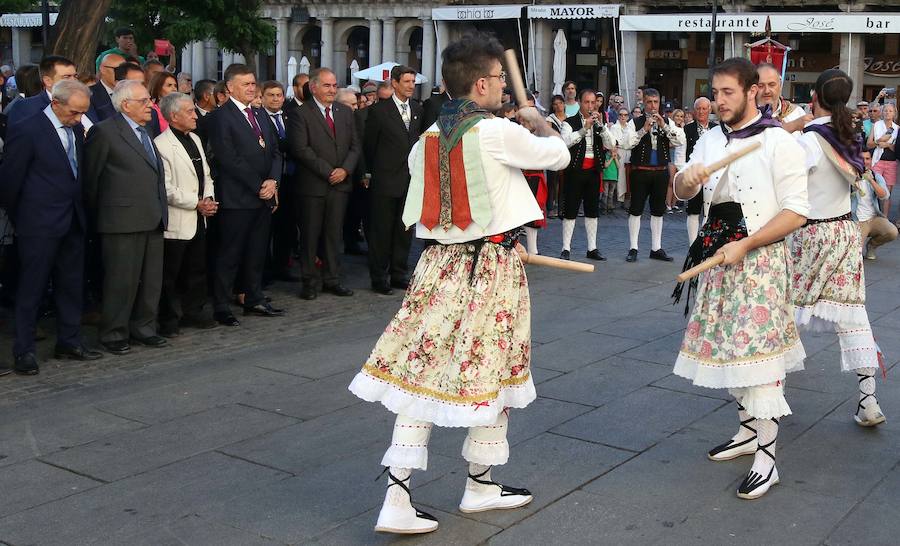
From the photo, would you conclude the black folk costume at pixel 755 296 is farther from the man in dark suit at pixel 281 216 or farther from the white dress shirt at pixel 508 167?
the man in dark suit at pixel 281 216

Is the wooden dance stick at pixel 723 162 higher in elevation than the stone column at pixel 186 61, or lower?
lower

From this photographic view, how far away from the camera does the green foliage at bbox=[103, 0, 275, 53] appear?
30266 millimetres

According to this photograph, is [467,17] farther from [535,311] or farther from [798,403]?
[798,403]

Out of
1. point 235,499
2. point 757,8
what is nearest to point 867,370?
point 235,499

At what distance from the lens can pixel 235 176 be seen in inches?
361

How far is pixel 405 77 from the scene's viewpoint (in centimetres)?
1089

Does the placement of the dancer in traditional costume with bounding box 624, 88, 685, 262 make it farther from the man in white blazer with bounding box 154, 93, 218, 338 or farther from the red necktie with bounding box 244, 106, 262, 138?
the man in white blazer with bounding box 154, 93, 218, 338

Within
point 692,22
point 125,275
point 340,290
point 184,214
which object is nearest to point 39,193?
point 125,275

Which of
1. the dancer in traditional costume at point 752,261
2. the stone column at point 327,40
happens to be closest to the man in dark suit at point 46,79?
the dancer in traditional costume at point 752,261

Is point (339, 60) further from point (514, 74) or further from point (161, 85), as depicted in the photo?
point (514, 74)

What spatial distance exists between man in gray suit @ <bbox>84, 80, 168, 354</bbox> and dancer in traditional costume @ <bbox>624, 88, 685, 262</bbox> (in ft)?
21.2

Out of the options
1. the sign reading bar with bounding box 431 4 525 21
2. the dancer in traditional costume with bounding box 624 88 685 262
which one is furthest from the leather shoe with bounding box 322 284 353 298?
the sign reading bar with bounding box 431 4 525 21

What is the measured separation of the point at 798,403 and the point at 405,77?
18.0 feet

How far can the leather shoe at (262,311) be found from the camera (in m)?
9.50
